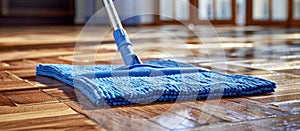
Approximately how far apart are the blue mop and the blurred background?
8.10ft

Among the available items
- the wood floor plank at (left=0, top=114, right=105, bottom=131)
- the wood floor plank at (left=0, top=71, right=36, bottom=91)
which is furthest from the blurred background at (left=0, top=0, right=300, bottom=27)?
the wood floor plank at (left=0, top=114, right=105, bottom=131)

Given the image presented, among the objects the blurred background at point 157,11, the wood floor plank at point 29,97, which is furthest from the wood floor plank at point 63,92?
the blurred background at point 157,11

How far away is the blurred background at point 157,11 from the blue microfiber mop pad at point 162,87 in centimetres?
253

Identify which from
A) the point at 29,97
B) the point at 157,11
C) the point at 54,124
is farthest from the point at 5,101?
the point at 157,11

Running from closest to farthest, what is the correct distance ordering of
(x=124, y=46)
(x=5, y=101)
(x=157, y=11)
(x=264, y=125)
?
(x=264, y=125) < (x=5, y=101) < (x=124, y=46) < (x=157, y=11)

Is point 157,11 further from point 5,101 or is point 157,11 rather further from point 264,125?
point 264,125

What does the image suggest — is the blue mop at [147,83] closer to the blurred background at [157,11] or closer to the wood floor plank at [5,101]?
the wood floor plank at [5,101]

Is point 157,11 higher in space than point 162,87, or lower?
higher

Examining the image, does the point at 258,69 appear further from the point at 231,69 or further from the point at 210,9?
the point at 210,9

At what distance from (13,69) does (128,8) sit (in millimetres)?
2914

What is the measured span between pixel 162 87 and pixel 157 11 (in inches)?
129

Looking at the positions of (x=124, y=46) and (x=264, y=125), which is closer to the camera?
(x=264, y=125)

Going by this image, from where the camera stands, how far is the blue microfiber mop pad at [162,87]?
25.8 inches

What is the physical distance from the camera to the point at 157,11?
3.94 meters
